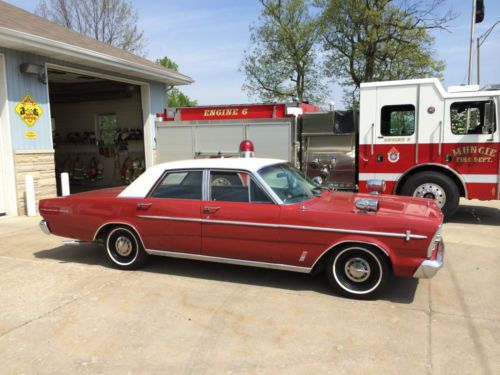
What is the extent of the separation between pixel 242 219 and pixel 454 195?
4.75 m

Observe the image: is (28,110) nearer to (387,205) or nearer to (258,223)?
(258,223)

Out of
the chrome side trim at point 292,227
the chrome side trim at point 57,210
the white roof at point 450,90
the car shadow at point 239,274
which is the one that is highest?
the white roof at point 450,90

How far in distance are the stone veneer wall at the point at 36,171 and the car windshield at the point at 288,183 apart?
649 cm

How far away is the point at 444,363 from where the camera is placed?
310cm

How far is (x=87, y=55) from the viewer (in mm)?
10055

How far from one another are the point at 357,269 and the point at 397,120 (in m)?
4.54

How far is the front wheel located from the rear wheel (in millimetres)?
2294

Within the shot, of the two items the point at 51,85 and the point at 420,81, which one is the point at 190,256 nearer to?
the point at 420,81

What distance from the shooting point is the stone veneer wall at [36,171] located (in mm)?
9070

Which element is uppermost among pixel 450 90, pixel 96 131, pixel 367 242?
pixel 450 90

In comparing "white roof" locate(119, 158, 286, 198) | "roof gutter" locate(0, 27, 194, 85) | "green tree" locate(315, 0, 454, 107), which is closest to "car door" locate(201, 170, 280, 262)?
"white roof" locate(119, 158, 286, 198)

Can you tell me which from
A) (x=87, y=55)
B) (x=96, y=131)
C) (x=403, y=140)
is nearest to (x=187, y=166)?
(x=403, y=140)

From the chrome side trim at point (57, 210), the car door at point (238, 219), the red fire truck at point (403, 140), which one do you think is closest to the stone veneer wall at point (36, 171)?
the chrome side trim at point (57, 210)

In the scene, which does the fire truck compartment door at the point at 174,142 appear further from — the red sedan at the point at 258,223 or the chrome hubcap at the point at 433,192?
the chrome hubcap at the point at 433,192
